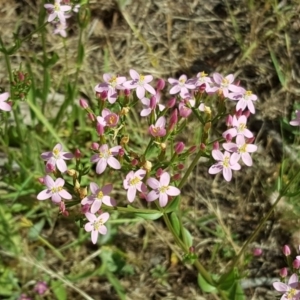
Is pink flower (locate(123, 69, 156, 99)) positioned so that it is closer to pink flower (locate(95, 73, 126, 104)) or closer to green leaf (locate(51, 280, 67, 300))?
pink flower (locate(95, 73, 126, 104))

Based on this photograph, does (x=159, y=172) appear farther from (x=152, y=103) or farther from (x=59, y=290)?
(x=59, y=290)

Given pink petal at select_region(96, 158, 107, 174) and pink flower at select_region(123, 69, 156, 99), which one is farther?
pink flower at select_region(123, 69, 156, 99)

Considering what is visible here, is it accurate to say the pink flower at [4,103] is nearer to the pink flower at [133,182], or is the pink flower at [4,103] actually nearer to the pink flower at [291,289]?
the pink flower at [133,182]

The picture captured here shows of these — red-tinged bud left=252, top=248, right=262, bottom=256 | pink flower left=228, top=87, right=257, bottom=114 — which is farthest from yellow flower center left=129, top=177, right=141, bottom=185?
red-tinged bud left=252, top=248, right=262, bottom=256

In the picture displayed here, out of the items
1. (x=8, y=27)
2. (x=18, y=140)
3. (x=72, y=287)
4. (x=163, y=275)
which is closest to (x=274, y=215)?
(x=163, y=275)

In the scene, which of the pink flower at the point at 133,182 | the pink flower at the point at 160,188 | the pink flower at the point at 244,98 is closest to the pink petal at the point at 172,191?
the pink flower at the point at 160,188

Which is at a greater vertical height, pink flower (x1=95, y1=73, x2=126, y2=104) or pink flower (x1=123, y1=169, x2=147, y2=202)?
pink flower (x1=95, y1=73, x2=126, y2=104)
